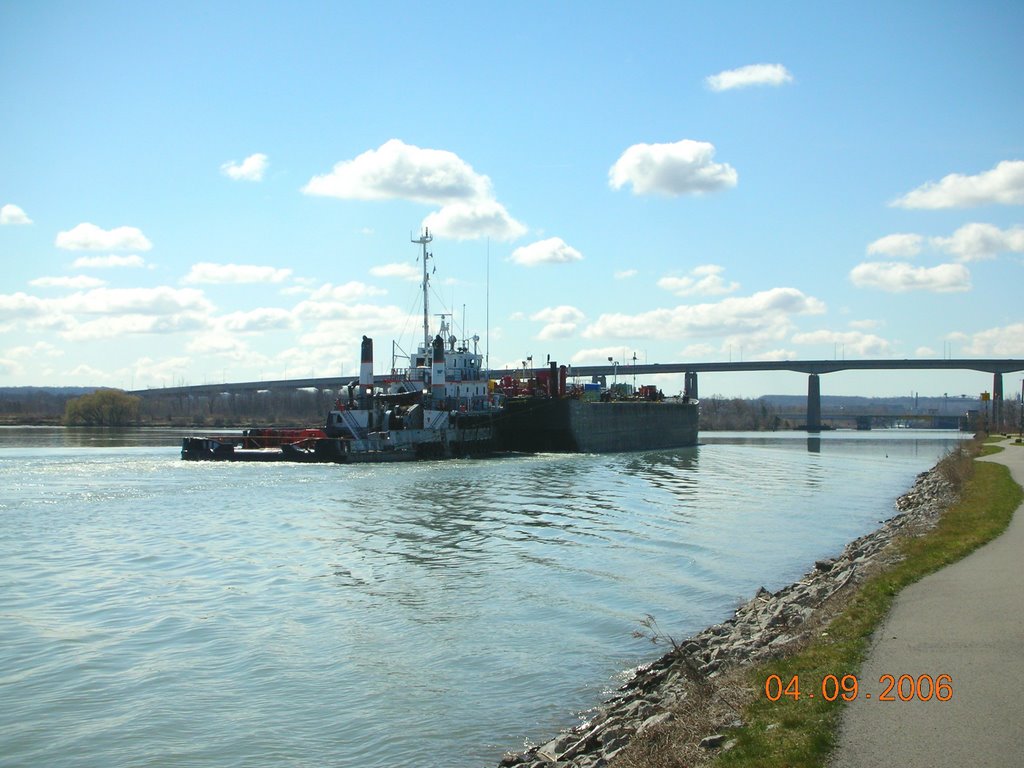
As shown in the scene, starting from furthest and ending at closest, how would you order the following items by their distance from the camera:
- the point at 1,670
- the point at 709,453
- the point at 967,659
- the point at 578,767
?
the point at 709,453 → the point at 1,670 → the point at 967,659 → the point at 578,767

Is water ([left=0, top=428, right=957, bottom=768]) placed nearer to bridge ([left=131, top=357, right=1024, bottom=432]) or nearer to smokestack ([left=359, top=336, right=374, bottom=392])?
smokestack ([left=359, top=336, right=374, bottom=392])

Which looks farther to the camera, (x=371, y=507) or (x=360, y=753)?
(x=371, y=507)

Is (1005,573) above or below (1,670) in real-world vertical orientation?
above

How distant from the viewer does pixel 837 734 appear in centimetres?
720

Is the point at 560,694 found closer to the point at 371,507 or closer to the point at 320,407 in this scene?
the point at 371,507

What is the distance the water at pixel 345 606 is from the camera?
35.8ft

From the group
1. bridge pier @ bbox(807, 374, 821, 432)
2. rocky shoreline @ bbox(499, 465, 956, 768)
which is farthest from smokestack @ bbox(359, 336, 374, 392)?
bridge pier @ bbox(807, 374, 821, 432)

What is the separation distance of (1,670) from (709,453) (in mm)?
67559

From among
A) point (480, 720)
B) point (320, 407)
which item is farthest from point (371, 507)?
point (320, 407)

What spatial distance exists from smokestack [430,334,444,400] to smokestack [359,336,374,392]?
4999mm

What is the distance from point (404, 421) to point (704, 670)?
148 ft

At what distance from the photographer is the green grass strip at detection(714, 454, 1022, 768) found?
6984 millimetres
